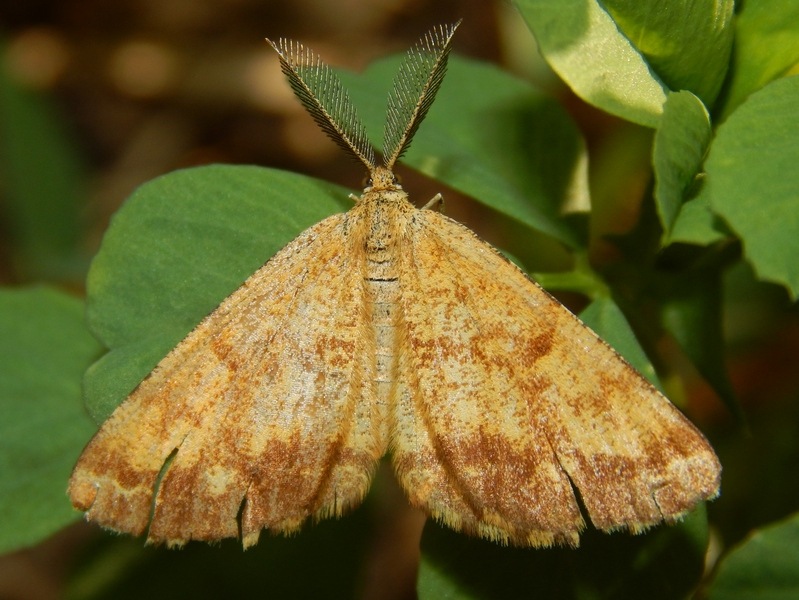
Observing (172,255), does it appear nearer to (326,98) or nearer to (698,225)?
(326,98)

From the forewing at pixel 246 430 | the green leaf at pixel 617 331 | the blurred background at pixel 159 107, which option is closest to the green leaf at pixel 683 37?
the green leaf at pixel 617 331

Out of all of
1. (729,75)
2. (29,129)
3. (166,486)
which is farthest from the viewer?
(29,129)

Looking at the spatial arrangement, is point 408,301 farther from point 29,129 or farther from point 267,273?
point 29,129

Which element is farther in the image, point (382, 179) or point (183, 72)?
point (183, 72)

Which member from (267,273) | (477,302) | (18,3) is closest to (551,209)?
(477,302)

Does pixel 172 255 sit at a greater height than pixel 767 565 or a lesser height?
greater

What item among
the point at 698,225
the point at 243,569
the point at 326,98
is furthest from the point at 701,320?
the point at 243,569

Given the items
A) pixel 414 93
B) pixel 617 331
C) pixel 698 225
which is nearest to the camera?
pixel 698 225

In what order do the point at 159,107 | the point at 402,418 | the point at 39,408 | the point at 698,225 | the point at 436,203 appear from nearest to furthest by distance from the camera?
the point at 698,225
the point at 402,418
the point at 436,203
the point at 39,408
the point at 159,107
